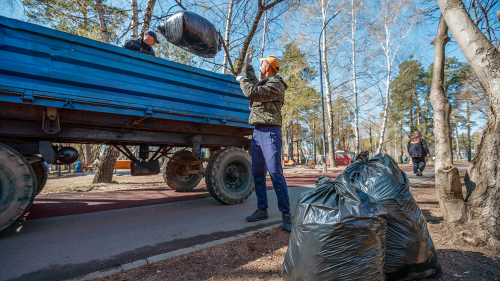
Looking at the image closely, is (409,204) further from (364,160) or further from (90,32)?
(90,32)

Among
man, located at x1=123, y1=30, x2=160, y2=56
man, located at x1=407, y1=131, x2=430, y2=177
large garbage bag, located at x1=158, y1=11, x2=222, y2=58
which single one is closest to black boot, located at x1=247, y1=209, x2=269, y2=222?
man, located at x1=123, y1=30, x2=160, y2=56

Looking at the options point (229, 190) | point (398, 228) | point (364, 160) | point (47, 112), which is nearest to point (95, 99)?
point (47, 112)

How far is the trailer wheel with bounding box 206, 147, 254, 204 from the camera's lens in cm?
418

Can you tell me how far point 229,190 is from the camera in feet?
14.4

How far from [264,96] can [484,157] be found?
2.33m

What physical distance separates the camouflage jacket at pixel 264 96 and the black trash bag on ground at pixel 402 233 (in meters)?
1.53

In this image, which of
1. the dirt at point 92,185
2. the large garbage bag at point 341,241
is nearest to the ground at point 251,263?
the large garbage bag at point 341,241

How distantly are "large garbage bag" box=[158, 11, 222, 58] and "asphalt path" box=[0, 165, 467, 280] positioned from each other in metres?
3.20

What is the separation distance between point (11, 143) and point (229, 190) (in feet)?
10.0

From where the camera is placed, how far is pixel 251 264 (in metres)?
2.04

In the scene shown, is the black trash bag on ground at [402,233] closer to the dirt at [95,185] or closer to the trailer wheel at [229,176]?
the trailer wheel at [229,176]

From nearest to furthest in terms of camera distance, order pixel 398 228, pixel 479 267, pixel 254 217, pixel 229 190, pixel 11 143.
A: pixel 398 228 < pixel 479 267 < pixel 11 143 < pixel 254 217 < pixel 229 190

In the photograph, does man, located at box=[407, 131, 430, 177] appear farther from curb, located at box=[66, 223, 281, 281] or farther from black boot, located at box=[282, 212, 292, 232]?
curb, located at box=[66, 223, 281, 281]

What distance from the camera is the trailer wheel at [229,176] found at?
13.7 ft
